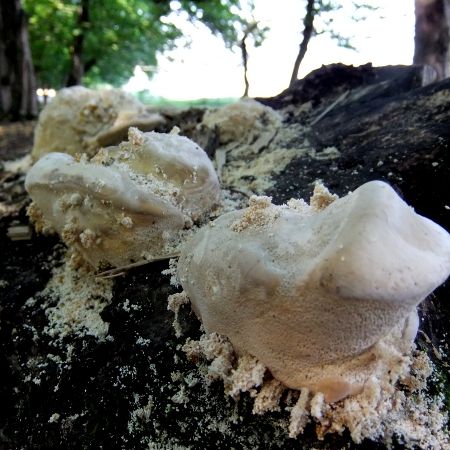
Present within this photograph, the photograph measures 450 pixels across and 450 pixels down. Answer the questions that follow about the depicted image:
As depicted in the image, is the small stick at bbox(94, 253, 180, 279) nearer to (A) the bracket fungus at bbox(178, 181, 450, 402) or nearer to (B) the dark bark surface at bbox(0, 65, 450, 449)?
(B) the dark bark surface at bbox(0, 65, 450, 449)

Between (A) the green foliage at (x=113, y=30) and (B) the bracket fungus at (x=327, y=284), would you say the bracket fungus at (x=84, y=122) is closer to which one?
(B) the bracket fungus at (x=327, y=284)

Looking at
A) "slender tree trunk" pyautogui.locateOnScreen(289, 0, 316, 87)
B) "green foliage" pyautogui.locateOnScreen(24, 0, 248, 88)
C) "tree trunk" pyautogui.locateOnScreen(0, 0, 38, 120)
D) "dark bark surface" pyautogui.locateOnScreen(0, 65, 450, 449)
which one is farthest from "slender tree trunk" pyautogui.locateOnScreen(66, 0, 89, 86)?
"dark bark surface" pyautogui.locateOnScreen(0, 65, 450, 449)

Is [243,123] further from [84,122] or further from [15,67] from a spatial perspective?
[15,67]

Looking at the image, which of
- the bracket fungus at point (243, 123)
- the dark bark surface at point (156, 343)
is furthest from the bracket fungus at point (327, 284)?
the bracket fungus at point (243, 123)

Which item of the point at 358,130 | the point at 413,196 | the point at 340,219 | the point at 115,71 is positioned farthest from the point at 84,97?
the point at 115,71

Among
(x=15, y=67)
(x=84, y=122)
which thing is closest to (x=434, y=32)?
(x=84, y=122)

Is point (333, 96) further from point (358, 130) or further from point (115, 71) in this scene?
point (115, 71)
